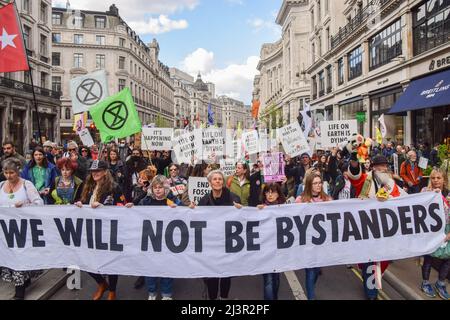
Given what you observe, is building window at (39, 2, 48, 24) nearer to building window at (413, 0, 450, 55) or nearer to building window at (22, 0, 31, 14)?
building window at (22, 0, 31, 14)

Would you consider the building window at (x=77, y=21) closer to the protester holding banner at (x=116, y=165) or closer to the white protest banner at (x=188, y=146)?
the white protest banner at (x=188, y=146)

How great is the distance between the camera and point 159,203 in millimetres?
5055

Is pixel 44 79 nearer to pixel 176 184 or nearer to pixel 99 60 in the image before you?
pixel 99 60

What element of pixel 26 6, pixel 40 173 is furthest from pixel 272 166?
pixel 26 6

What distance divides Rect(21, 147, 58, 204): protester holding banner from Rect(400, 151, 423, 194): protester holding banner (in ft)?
26.7

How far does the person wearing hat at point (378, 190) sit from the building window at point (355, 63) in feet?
83.8

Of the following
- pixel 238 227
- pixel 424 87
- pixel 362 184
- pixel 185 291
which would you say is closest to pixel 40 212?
pixel 185 291

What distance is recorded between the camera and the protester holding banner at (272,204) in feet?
15.0

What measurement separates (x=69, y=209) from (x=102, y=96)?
3805mm

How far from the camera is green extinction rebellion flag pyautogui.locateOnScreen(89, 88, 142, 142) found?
7.07 m

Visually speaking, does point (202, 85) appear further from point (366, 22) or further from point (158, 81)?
point (366, 22)

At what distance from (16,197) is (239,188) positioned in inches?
134

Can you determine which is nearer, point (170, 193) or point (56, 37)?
point (170, 193)

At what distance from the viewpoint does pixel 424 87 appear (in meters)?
18.2
